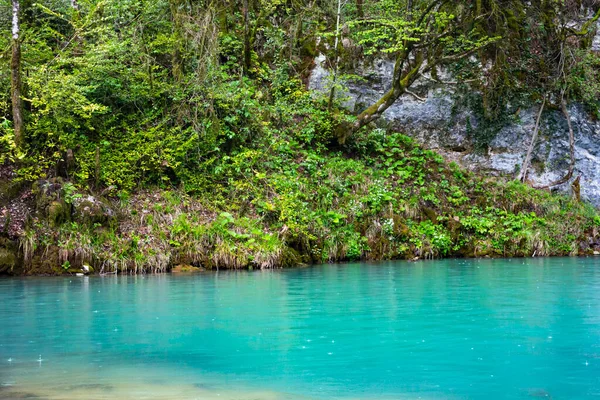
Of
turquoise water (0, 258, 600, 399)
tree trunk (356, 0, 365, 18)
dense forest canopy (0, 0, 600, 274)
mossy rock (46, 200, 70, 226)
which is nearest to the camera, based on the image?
turquoise water (0, 258, 600, 399)

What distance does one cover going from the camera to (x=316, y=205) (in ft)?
62.4

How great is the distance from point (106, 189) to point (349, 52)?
39.8 feet

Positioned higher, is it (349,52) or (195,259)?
(349,52)

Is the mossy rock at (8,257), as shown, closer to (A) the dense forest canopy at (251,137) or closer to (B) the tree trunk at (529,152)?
(A) the dense forest canopy at (251,137)

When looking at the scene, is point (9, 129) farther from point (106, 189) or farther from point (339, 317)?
point (339, 317)

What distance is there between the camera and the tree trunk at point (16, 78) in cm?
1541

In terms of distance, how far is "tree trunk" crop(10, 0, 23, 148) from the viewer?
50.6ft

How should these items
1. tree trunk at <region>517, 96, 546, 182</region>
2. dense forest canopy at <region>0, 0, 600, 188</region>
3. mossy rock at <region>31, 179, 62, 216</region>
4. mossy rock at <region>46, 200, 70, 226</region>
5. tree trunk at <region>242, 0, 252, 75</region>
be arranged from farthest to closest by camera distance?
tree trunk at <region>517, 96, 546, 182</region> → tree trunk at <region>242, 0, 252, 75</region> → dense forest canopy at <region>0, 0, 600, 188</region> → mossy rock at <region>31, 179, 62, 216</region> → mossy rock at <region>46, 200, 70, 226</region>

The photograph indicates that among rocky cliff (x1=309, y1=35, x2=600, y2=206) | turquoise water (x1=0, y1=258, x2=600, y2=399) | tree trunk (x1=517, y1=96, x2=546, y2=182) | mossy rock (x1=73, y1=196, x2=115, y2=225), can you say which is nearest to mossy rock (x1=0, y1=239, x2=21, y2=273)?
mossy rock (x1=73, y1=196, x2=115, y2=225)

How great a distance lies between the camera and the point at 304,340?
6.50 m

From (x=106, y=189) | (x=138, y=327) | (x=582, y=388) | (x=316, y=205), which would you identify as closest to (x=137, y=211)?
(x=106, y=189)

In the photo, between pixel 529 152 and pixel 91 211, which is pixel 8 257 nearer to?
pixel 91 211

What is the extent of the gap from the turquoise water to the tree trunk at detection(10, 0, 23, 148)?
17.6ft

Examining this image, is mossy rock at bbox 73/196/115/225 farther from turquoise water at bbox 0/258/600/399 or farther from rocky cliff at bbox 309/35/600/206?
rocky cliff at bbox 309/35/600/206
